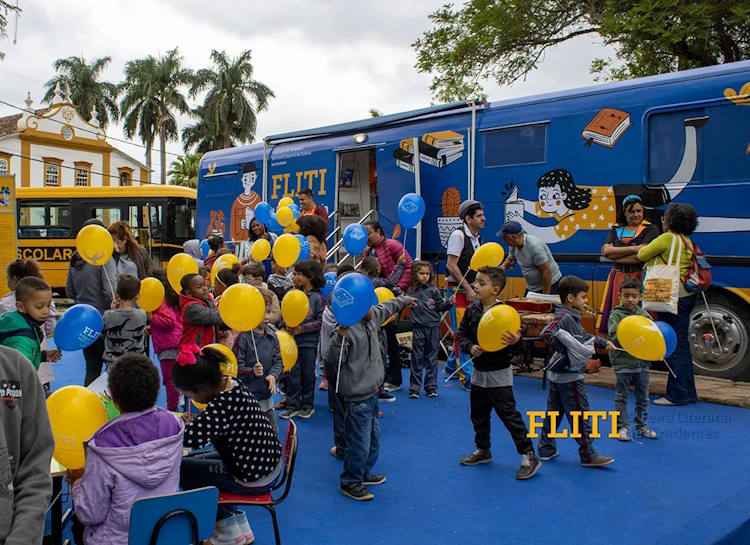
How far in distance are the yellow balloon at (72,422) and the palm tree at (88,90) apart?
1868 inches

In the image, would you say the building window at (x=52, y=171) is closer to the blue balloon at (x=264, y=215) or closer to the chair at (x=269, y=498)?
the blue balloon at (x=264, y=215)

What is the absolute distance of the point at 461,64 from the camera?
18172 millimetres

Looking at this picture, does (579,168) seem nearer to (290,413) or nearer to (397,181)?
(397,181)

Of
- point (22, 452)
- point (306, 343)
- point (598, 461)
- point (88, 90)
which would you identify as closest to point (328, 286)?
point (306, 343)

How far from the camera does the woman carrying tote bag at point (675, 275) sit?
5.84m

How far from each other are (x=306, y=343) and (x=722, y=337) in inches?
153

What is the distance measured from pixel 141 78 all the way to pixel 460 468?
142ft

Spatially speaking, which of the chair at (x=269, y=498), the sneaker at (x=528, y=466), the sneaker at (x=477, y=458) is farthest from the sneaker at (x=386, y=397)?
the chair at (x=269, y=498)

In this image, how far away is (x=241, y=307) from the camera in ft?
14.0

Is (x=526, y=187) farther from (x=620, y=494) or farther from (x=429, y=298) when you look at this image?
(x=620, y=494)

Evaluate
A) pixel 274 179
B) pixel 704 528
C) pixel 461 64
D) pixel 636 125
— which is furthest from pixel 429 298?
pixel 461 64

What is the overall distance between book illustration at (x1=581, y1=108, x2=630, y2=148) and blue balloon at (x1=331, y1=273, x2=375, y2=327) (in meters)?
4.25

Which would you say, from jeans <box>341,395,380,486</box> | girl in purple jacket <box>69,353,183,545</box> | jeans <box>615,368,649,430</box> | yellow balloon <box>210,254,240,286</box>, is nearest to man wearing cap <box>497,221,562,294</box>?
jeans <box>615,368,649,430</box>

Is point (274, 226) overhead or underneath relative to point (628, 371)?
overhead
